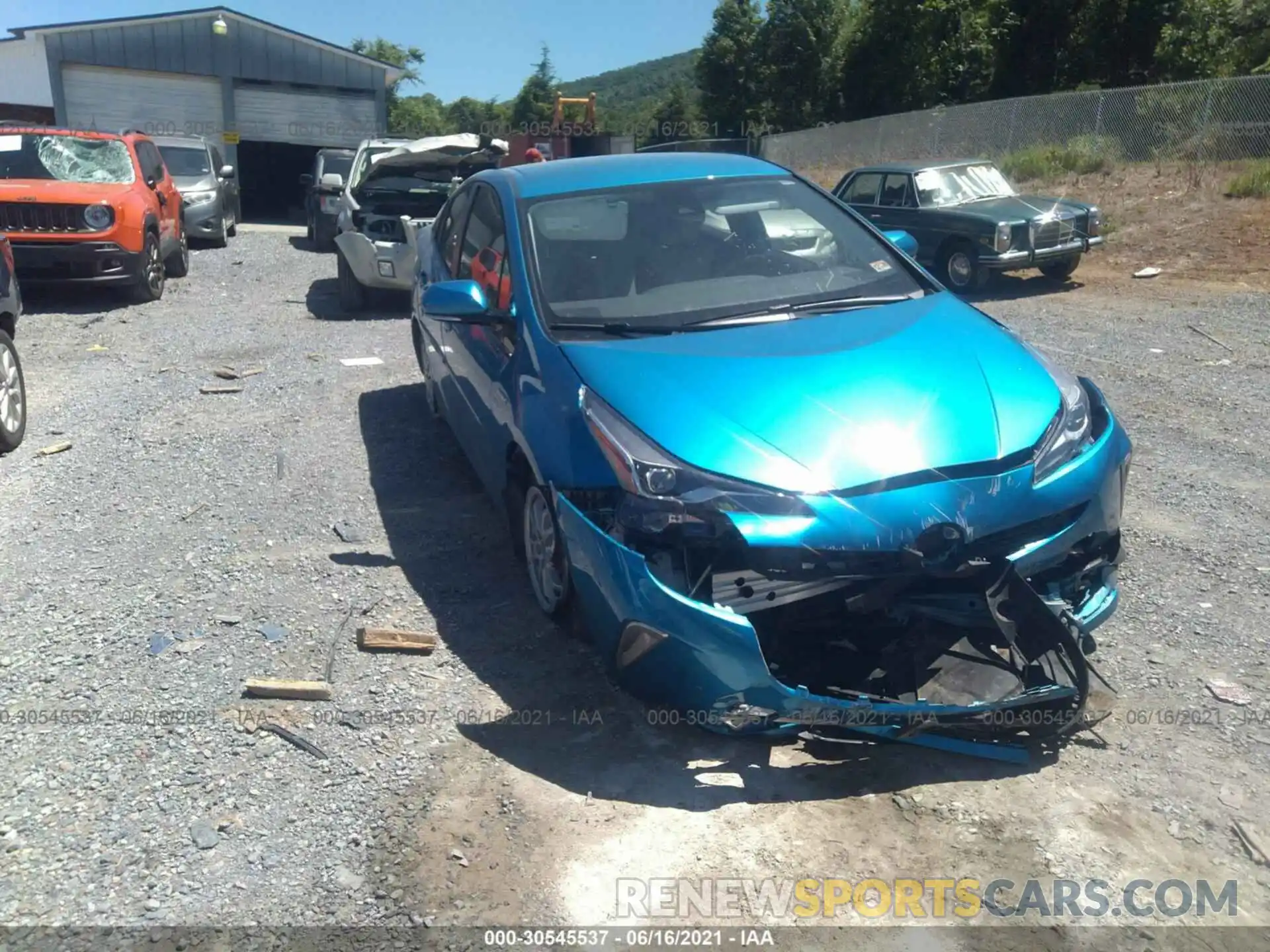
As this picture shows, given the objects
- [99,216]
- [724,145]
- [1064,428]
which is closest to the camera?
[1064,428]

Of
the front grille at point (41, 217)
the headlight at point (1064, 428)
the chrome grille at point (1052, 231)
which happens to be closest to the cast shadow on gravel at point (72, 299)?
the front grille at point (41, 217)

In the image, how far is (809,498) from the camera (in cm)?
316

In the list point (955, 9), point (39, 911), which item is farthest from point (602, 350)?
point (955, 9)

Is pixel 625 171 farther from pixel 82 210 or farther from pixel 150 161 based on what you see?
pixel 150 161

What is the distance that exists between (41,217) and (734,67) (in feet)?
140

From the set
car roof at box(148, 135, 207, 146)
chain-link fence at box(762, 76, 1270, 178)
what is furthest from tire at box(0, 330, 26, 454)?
chain-link fence at box(762, 76, 1270, 178)

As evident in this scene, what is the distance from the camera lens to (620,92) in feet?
431

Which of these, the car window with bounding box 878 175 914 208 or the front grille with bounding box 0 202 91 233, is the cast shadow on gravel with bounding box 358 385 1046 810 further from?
the car window with bounding box 878 175 914 208

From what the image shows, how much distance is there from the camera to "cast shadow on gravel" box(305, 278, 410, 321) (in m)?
11.3

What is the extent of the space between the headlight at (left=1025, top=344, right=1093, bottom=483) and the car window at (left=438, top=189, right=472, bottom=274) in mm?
3056

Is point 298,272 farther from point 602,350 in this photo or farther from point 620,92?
Answer: point 620,92

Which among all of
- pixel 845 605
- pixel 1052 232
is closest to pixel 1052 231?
pixel 1052 232

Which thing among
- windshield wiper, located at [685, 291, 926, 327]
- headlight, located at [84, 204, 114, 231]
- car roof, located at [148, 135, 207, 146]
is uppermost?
car roof, located at [148, 135, 207, 146]

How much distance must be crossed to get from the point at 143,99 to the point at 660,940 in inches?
1129
